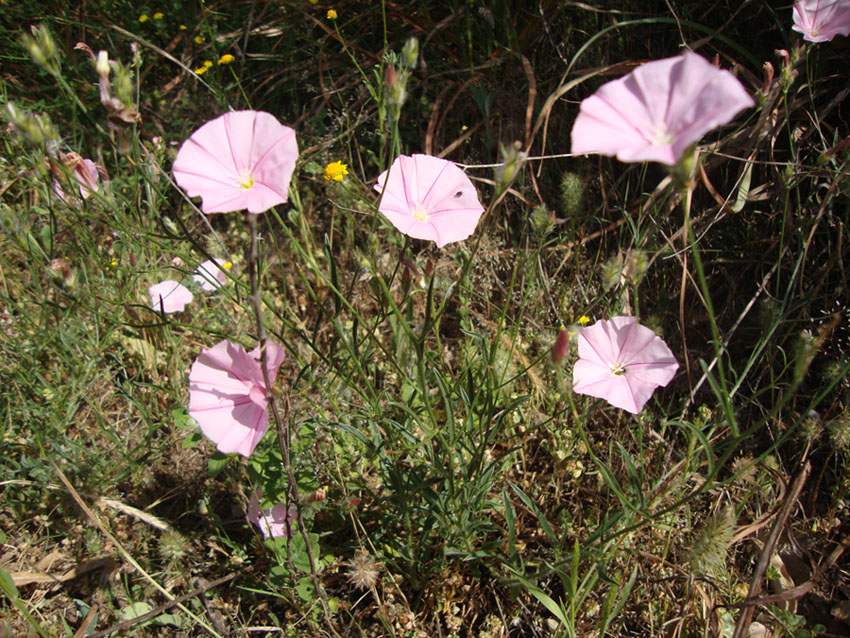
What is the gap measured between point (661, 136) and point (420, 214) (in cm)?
83

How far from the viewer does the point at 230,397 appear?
1.47 meters

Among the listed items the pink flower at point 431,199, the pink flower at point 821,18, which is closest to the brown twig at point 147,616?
the pink flower at point 431,199

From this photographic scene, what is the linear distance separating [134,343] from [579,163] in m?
2.21

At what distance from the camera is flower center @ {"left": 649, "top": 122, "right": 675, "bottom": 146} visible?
40.4 inches

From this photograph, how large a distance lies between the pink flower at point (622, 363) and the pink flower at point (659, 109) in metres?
0.67

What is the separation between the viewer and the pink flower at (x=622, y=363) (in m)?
1.60

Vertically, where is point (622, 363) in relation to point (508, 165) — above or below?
below

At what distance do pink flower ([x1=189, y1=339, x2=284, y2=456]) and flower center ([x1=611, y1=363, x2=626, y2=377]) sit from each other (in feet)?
3.27

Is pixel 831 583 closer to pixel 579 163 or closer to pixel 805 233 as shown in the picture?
pixel 805 233

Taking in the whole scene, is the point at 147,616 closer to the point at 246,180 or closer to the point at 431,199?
the point at 246,180

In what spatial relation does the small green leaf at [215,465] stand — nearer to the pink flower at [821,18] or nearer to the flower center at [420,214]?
the flower center at [420,214]

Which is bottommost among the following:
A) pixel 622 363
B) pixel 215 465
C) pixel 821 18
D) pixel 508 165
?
pixel 215 465

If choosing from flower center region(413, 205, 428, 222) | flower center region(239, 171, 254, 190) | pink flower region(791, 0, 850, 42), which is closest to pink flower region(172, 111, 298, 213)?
flower center region(239, 171, 254, 190)

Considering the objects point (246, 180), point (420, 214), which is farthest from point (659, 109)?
point (246, 180)
